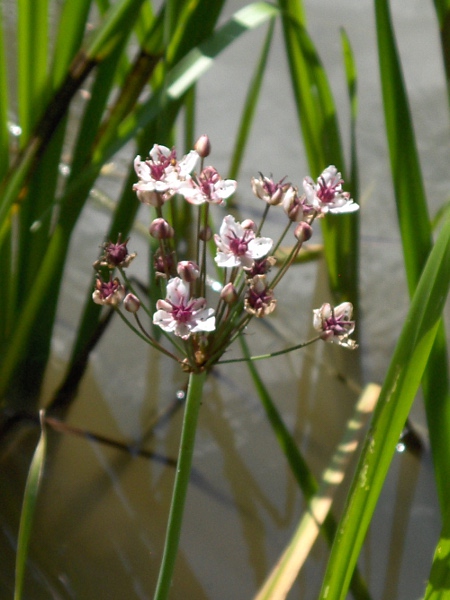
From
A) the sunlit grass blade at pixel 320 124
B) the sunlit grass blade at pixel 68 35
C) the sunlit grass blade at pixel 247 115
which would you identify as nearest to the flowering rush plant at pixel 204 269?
the sunlit grass blade at pixel 68 35

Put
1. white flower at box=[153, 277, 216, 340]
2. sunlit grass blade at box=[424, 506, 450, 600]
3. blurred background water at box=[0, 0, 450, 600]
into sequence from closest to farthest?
white flower at box=[153, 277, 216, 340], sunlit grass blade at box=[424, 506, 450, 600], blurred background water at box=[0, 0, 450, 600]

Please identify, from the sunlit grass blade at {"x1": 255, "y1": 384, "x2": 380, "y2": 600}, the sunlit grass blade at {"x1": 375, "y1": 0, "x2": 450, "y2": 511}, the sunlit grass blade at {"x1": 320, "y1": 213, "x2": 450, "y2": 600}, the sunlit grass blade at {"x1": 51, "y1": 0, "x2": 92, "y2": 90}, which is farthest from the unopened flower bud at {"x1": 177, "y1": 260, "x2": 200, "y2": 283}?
the sunlit grass blade at {"x1": 51, "y1": 0, "x2": 92, "y2": 90}

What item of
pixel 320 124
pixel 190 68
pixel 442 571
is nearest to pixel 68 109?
pixel 190 68

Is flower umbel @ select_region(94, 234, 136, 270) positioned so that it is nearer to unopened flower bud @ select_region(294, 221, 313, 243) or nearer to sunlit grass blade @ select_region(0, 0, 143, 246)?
unopened flower bud @ select_region(294, 221, 313, 243)

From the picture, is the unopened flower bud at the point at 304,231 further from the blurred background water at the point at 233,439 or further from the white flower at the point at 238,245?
the blurred background water at the point at 233,439

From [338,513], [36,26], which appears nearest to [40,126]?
[36,26]

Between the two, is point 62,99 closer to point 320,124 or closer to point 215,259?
point 320,124
